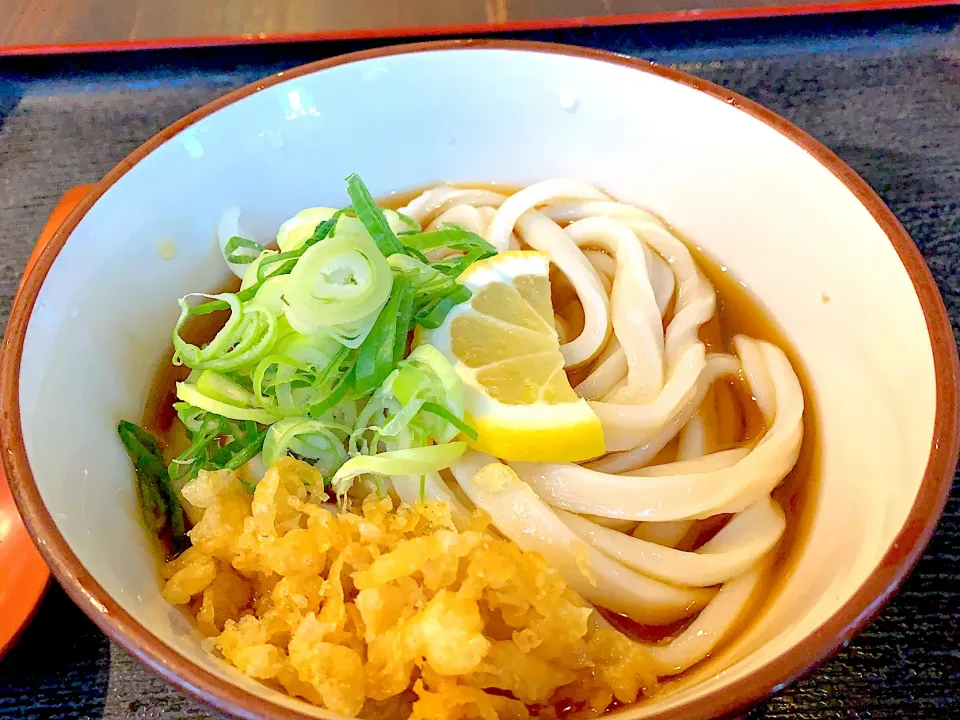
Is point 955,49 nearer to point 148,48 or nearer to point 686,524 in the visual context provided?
point 686,524

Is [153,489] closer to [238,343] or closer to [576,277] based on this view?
[238,343]

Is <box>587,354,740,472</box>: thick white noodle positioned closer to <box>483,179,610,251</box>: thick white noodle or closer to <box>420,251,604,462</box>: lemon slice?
<box>420,251,604,462</box>: lemon slice

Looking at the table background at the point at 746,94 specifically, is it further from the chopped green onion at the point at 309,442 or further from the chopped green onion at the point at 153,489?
the chopped green onion at the point at 309,442

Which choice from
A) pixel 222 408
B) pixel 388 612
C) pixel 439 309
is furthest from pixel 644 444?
pixel 222 408

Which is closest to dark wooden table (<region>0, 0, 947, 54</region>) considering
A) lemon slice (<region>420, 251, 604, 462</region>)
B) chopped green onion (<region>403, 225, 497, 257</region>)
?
chopped green onion (<region>403, 225, 497, 257</region>)

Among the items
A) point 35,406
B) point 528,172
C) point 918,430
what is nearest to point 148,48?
point 528,172
